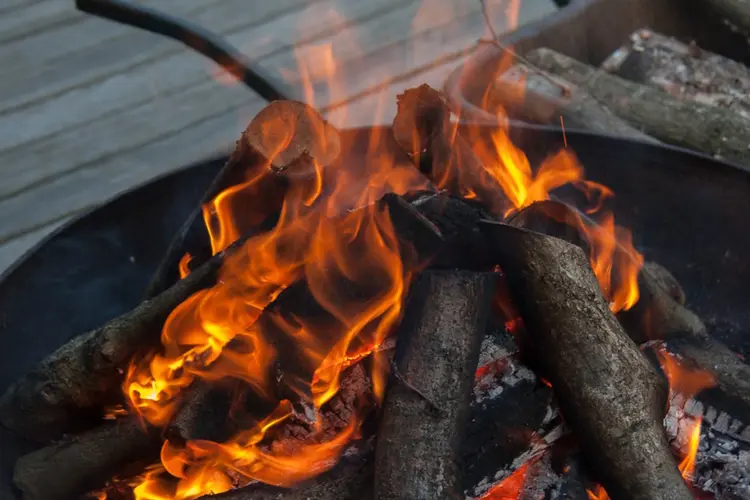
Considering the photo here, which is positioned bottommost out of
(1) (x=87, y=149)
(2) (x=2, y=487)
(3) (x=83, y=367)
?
(1) (x=87, y=149)

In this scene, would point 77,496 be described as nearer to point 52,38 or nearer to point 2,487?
point 2,487

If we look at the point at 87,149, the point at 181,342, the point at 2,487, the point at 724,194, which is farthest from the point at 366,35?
the point at 2,487

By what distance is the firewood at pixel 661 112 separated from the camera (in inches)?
92.3

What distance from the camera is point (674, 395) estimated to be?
4.70 ft

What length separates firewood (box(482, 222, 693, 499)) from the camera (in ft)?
3.91

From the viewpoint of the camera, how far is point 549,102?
2.40 metres

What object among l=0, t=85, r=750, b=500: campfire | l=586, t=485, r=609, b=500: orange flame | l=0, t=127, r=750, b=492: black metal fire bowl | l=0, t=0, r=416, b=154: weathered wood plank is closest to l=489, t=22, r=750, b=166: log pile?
l=0, t=127, r=750, b=492: black metal fire bowl

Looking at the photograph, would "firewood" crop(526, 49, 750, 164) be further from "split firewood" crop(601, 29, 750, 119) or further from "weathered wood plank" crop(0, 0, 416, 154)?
"weathered wood plank" crop(0, 0, 416, 154)

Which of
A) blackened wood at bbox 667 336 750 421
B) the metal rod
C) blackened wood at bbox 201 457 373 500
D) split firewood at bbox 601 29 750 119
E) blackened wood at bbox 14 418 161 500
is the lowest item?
split firewood at bbox 601 29 750 119

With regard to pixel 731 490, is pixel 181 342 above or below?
above

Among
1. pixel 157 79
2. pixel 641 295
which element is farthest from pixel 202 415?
pixel 157 79

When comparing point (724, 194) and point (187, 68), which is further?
point (187, 68)

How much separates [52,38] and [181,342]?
7.92 feet

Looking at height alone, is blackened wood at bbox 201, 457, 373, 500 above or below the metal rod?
below
